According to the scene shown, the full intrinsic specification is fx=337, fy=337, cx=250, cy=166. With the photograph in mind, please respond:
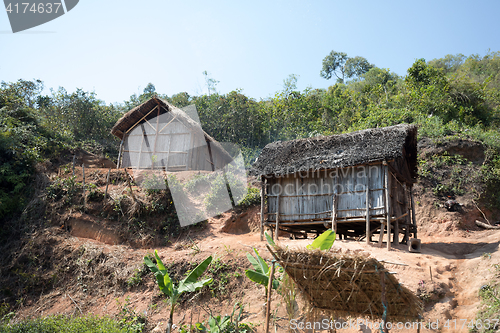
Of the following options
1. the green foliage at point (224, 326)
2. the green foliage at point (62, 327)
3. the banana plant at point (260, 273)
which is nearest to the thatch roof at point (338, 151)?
the banana plant at point (260, 273)

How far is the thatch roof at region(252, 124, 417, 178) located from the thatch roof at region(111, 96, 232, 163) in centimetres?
540

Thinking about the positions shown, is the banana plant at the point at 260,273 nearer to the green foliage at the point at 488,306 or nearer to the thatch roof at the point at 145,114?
the green foliage at the point at 488,306

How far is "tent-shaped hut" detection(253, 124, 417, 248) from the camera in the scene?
1018cm

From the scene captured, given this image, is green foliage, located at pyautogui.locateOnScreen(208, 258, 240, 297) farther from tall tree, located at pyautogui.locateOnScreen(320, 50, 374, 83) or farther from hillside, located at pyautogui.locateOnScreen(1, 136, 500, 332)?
tall tree, located at pyautogui.locateOnScreen(320, 50, 374, 83)

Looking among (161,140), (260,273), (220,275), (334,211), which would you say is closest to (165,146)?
(161,140)

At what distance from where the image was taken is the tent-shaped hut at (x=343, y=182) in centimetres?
1018

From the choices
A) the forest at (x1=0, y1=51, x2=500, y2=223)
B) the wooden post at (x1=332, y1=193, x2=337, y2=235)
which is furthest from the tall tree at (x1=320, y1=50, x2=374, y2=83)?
the wooden post at (x1=332, y1=193, x2=337, y2=235)

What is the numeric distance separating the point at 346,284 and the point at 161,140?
1353 cm

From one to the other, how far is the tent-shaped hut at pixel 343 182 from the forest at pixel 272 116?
20.8 feet

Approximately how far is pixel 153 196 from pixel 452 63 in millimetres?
31464

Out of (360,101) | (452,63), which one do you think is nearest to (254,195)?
(360,101)

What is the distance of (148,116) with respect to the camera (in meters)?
17.3

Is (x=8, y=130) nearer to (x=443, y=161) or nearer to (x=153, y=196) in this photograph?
(x=153, y=196)

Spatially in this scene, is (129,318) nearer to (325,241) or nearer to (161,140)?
(325,241)
